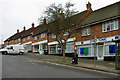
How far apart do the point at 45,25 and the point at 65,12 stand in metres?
3.01

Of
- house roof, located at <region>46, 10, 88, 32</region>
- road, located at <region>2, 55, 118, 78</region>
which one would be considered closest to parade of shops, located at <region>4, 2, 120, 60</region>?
house roof, located at <region>46, 10, 88, 32</region>

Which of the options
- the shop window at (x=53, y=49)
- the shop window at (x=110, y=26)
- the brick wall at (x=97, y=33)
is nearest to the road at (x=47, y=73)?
the brick wall at (x=97, y=33)

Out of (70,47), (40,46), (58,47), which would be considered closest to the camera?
(70,47)

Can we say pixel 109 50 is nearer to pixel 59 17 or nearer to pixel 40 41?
pixel 59 17

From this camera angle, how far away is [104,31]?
864 inches

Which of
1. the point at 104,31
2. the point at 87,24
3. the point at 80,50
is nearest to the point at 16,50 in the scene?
the point at 80,50

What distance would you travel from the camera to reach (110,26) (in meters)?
21.2

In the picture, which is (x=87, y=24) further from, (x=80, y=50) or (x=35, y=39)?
(x=35, y=39)

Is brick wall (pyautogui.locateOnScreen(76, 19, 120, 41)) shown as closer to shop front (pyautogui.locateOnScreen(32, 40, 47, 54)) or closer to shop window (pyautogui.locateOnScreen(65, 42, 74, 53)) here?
shop window (pyautogui.locateOnScreen(65, 42, 74, 53))

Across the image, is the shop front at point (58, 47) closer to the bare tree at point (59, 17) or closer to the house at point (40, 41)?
the house at point (40, 41)

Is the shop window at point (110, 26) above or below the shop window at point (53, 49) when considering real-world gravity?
above

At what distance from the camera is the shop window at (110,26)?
809 inches

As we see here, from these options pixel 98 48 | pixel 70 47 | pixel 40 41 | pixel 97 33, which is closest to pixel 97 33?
pixel 97 33

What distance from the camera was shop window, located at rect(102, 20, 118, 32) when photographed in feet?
67.4
